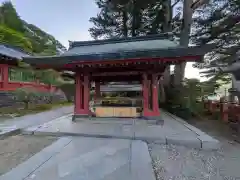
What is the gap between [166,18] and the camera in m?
11.1

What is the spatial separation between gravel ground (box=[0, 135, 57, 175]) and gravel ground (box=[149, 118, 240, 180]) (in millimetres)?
2253

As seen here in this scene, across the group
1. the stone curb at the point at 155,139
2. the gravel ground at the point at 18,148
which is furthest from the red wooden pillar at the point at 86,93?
the gravel ground at the point at 18,148

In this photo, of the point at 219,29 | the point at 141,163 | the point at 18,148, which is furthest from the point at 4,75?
the point at 219,29

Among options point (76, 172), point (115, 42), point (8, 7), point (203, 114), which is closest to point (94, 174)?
point (76, 172)

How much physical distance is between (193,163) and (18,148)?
11.0 feet

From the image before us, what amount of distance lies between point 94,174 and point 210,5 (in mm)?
11029

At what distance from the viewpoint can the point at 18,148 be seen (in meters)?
3.82

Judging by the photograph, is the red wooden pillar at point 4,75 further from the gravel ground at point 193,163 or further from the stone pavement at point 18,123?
the gravel ground at point 193,163

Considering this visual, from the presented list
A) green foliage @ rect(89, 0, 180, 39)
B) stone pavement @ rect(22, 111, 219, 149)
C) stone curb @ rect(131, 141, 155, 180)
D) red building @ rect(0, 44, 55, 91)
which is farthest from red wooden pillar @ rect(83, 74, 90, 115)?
red building @ rect(0, 44, 55, 91)

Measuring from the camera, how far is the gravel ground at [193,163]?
8.93 feet

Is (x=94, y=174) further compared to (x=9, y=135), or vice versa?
(x=9, y=135)

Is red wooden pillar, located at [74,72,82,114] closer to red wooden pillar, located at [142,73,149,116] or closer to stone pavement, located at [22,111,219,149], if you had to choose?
stone pavement, located at [22,111,219,149]

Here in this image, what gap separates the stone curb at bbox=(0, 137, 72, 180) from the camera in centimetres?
254

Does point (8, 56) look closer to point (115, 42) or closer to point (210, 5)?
point (115, 42)
